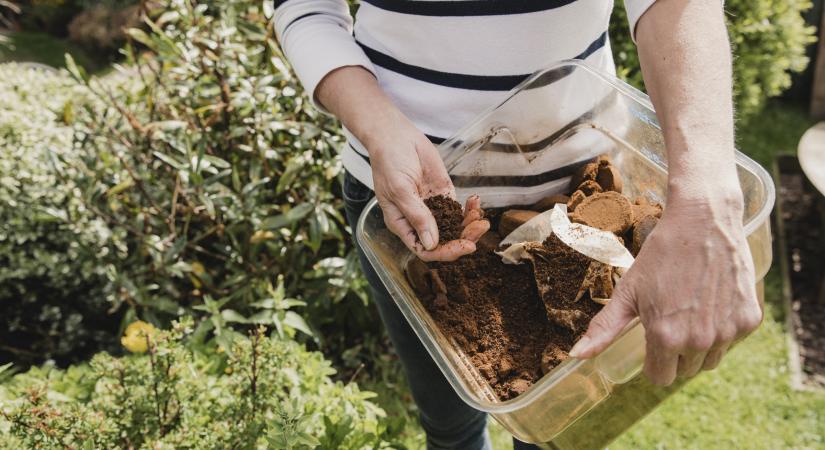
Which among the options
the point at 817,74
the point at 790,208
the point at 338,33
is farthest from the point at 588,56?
the point at 817,74

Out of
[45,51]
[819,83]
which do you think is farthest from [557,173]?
[45,51]

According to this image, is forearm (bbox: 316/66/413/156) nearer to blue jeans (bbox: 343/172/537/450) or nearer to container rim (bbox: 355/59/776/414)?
container rim (bbox: 355/59/776/414)

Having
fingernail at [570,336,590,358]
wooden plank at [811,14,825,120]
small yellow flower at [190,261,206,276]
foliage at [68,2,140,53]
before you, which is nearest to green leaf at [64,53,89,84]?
small yellow flower at [190,261,206,276]

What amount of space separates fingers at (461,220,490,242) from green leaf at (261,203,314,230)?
124cm

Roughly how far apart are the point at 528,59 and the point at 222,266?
1877 mm

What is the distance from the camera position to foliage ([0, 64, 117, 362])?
2.62 m

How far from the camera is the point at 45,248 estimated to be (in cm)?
279

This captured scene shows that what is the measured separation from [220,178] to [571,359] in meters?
1.76

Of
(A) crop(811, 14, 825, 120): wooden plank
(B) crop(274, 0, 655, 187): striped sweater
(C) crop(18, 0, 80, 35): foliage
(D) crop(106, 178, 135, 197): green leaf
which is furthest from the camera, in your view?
(C) crop(18, 0, 80, 35): foliage

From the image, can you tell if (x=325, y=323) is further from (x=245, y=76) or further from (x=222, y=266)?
(x=245, y=76)

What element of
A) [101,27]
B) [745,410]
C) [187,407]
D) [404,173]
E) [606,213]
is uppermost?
[404,173]

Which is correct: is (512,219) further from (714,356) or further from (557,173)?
(714,356)

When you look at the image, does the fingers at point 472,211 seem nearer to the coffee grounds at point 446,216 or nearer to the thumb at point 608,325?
the coffee grounds at point 446,216

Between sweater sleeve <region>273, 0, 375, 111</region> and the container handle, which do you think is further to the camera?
sweater sleeve <region>273, 0, 375, 111</region>
